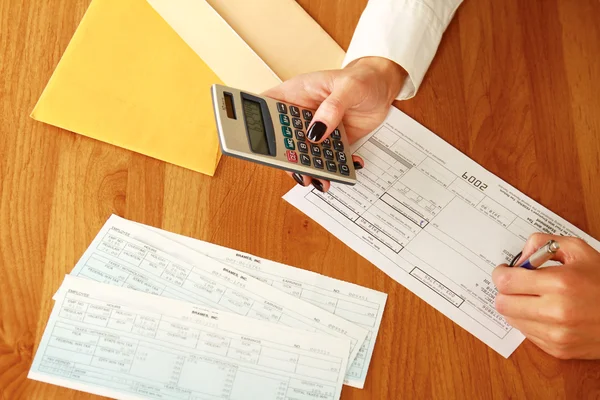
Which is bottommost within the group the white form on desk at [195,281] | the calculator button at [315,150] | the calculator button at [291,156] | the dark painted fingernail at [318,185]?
the white form on desk at [195,281]

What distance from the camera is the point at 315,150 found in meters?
0.58

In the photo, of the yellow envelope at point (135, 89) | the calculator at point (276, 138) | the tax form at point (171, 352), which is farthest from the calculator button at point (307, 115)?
the tax form at point (171, 352)

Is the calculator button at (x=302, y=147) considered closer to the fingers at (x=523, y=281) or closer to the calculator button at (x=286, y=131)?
the calculator button at (x=286, y=131)

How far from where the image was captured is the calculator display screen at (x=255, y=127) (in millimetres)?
541

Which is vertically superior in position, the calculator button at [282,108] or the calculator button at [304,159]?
the calculator button at [282,108]

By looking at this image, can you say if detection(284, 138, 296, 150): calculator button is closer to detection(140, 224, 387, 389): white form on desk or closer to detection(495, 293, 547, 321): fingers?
detection(140, 224, 387, 389): white form on desk

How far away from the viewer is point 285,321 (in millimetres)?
530

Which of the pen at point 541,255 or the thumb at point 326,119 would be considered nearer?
the pen at point 541,255

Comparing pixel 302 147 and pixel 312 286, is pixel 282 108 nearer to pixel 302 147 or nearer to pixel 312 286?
pixel 302 147

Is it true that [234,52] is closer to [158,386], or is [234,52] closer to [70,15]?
[70,15]

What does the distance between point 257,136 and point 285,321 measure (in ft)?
0.60

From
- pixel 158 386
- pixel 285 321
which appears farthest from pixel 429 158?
pixel 158 386

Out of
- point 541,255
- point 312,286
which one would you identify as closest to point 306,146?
point 312,286

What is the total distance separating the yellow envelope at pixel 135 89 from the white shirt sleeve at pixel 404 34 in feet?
0.62
